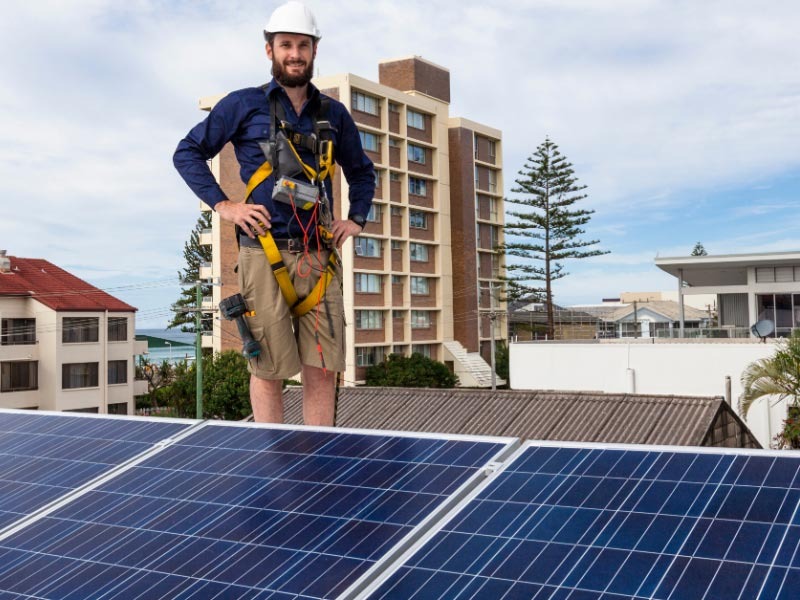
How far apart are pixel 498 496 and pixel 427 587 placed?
65 centimetres

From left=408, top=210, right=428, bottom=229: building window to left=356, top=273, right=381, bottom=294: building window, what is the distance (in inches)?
196

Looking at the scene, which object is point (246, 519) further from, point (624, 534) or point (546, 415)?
point (546, 415)

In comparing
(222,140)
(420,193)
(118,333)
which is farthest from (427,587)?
(420,193)

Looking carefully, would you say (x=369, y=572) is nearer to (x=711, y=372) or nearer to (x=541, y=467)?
(x=541, y=467)

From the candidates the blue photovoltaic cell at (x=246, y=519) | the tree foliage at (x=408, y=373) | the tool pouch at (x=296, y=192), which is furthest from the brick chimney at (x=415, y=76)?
the blue photovoltaic cell at (x=246, y=519)

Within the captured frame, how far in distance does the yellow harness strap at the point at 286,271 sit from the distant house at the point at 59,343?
1632 inches

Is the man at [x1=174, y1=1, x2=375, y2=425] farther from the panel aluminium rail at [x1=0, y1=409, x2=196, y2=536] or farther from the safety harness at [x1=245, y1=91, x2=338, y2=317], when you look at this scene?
the panel aluminium rail at [x1=0, y1=409, x2=196, y2=536]

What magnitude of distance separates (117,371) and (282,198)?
1790 inches

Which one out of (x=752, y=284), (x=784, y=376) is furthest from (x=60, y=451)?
(x=752, y=284)

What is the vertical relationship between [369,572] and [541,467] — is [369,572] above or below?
below

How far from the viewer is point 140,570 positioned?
10.7 feet

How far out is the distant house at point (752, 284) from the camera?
3516 centimetres

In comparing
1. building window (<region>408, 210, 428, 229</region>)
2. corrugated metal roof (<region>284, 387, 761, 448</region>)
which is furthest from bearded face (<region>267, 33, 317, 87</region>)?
building window (<region>408, 210, 428, 229</region>)

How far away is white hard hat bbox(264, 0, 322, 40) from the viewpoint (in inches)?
186
